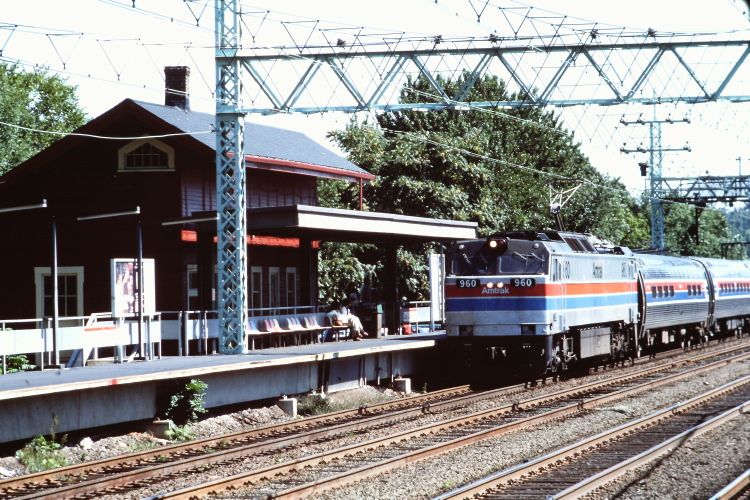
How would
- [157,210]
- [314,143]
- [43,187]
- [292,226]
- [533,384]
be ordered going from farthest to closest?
[314,143], [43,187], [157,210], [533,384], [292,226]

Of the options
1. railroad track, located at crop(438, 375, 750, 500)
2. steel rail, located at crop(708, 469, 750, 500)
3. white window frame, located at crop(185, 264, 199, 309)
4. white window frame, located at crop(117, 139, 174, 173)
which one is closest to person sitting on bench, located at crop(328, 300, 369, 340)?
white window frame, located at crop(185, 264, 199, 309)

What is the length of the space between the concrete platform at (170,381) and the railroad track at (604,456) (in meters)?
5.93

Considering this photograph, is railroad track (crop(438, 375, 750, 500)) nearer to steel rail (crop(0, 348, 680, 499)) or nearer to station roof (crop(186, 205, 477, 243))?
steel rail (crop(0, 348, 680, 499))

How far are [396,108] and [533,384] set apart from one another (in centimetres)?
722

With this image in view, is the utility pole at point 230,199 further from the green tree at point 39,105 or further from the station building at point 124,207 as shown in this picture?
the green tree at point 39,105

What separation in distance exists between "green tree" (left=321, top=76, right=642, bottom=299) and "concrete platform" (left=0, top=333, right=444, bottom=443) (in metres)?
13.8

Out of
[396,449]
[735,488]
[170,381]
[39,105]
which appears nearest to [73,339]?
[170,381]

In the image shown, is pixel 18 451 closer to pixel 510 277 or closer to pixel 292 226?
→ pixel 292 226

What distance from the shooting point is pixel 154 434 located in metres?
17.3

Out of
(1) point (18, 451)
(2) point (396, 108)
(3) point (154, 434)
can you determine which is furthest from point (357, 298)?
(1) point (18, 451)

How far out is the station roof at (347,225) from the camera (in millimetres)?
22859

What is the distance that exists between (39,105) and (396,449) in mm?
48599

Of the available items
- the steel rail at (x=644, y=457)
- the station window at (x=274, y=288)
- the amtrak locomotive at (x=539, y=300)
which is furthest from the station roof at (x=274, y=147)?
the steel rail at (x=644, y=457)

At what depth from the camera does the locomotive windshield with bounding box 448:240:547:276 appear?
75.8 feet
